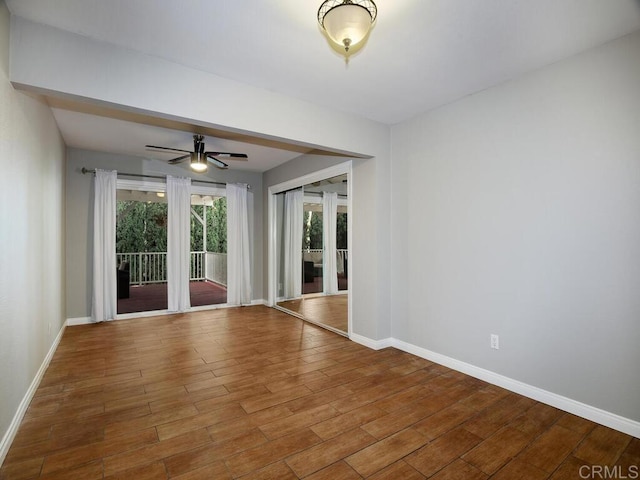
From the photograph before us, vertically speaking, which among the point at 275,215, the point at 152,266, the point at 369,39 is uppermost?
the point at 369,39

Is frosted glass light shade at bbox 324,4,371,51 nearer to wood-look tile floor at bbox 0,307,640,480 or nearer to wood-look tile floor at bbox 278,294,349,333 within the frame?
wood-look tile floor at bbox 0,307,640,480

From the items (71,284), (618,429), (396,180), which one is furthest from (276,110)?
(71,284)

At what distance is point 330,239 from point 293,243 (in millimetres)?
1070

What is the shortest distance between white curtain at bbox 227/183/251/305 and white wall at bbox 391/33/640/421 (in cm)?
346

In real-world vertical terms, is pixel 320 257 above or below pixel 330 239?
below

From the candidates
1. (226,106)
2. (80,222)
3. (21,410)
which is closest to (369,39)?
(226,106)

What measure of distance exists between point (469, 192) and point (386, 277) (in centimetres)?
132

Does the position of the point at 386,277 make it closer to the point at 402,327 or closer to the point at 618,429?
the point at 402,327

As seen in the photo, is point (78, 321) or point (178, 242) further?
point (178, 242)

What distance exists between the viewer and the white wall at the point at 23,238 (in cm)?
190

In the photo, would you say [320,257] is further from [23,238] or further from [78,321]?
[78,321]

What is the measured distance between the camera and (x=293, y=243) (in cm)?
557

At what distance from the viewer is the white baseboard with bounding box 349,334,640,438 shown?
7.11 ft

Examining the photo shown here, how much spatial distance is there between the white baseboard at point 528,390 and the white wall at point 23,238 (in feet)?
10.2
